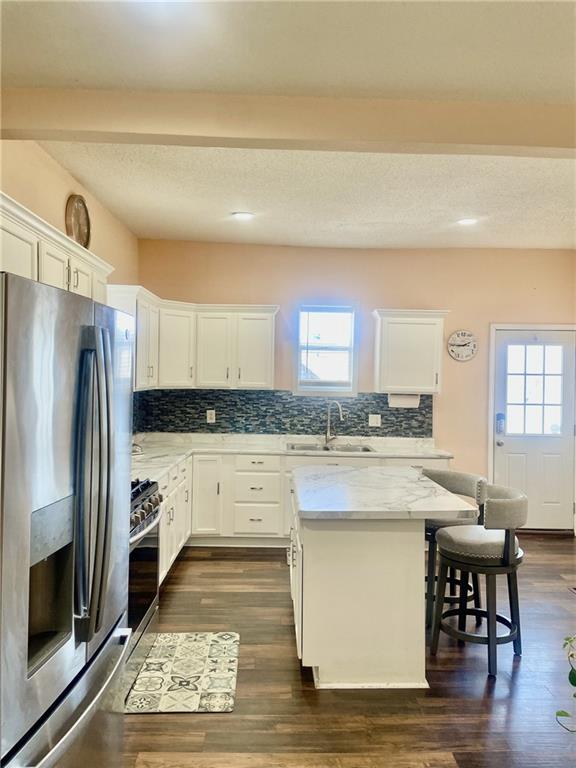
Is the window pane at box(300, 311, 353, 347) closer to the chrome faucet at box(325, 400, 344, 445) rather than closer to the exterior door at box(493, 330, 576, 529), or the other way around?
the chrome faucet at box(325, 400, 344, 445)

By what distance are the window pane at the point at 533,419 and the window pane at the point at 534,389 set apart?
0.24 ft

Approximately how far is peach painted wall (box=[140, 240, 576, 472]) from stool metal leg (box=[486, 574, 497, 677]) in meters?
2.49

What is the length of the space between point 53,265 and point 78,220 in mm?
1068

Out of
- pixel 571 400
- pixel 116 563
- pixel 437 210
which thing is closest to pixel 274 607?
pixel 116 563

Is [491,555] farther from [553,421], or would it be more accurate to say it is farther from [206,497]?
[553,421]

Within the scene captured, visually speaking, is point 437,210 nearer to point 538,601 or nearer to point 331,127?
point 331,127

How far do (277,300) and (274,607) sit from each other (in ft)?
9.46

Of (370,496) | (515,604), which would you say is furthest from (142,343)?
(515,604)

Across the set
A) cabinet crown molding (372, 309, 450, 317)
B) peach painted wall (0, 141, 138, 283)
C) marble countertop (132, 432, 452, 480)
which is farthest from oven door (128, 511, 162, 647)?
cabinet crown molding (372, 309, 450, 317)

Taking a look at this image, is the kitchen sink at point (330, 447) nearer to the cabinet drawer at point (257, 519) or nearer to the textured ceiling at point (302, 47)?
the cabinet drawer at point (257, 519)

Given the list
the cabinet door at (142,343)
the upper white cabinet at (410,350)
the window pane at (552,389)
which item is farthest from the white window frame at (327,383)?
the window pane at (552,389)

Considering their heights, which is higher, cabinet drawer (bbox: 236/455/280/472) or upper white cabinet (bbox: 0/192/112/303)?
upper white cabinet (bbox: 0/192/112/303)

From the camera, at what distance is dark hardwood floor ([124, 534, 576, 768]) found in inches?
76.1

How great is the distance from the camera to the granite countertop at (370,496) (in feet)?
7.51
